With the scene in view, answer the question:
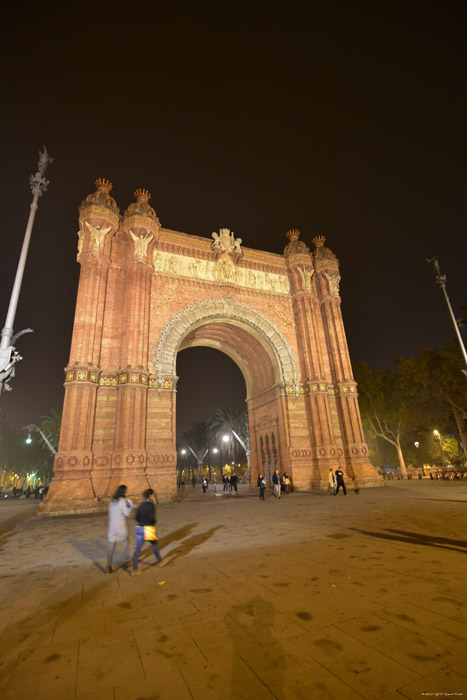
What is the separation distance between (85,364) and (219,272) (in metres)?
11.6

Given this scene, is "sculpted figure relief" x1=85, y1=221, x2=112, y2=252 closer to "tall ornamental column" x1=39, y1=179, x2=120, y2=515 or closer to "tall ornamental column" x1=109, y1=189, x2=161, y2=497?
"tall ornamental column" x1=39, y1=179, x2=120, y2=515

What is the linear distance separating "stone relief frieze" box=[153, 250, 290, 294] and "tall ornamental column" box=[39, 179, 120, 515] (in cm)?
380

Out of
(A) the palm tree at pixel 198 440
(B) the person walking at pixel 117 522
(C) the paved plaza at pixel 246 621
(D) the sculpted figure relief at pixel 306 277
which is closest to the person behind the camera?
(C) the paved plaza at pixel 246 621

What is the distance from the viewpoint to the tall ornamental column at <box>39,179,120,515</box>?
15.7 meters

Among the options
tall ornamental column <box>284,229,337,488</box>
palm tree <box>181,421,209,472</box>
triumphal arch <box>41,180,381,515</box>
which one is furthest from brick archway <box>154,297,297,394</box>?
palm tree <box>181,421,209,472</box>

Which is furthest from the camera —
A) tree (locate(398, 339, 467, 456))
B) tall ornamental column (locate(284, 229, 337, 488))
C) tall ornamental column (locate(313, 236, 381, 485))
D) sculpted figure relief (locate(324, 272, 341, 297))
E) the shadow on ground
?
tree (locate(398, 339, 467, 456))

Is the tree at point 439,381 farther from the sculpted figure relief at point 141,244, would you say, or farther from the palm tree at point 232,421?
the sculpted figure relief at point 141,244

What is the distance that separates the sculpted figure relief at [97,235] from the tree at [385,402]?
30.9 meters

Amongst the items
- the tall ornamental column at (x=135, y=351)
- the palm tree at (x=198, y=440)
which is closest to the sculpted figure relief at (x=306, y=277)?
the tall ornamental column at (x=135, y=351)

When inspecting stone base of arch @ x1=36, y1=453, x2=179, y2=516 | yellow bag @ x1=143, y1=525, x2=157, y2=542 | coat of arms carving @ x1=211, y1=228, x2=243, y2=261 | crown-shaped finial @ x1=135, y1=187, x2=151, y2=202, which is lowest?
yellow bag @ x1=143, y1=525, x2=157, y2=542

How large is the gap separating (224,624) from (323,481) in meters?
18.9

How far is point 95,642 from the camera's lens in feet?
11.6

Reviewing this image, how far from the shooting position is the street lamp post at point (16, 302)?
856cm

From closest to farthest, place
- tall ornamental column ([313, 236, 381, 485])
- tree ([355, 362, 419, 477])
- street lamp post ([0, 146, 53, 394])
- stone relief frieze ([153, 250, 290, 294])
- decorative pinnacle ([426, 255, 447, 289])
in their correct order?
street lamp post ([0, 146, 53, 394])
decorative pinnacle ([426, 255, 447, 289])
tall ornamental column ([313, 236, 381, 485])
stone relief frieze ([153, 250, 290, 294])
tree ([355, 362, 419, 477])
